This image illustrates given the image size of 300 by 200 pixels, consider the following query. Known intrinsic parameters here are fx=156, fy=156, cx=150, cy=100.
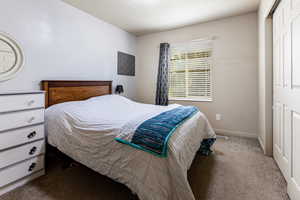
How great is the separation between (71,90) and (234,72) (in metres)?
3.08

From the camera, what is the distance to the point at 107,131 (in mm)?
1500

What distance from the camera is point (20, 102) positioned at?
5.24 ft

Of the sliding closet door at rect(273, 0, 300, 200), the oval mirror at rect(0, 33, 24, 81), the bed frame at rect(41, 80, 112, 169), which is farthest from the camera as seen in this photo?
the bed frame at rect(41, 80, 112, 169)

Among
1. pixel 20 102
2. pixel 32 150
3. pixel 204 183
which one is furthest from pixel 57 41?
pixel 204 183

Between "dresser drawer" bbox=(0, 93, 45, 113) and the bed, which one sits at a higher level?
"dresser drawer" bbox=(0, 93, 45, 113)

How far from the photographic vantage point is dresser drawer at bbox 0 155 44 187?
1.52 m

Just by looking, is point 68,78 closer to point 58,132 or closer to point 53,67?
point 53,67

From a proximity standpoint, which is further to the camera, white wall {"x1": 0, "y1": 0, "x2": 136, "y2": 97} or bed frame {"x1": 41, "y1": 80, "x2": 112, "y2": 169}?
bed frame {"x1": 41, "y1": 80, "x2": 112, "y2": 169}

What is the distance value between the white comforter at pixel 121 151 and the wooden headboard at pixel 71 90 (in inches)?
14.2

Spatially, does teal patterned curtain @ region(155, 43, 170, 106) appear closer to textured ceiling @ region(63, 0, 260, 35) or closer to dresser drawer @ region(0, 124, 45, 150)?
textured ceiling @ region(63, 0, 260, 35)

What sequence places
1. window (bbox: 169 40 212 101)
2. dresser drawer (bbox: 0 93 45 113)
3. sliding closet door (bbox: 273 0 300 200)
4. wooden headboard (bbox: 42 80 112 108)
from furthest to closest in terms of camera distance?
window (bbox: 169 40 212 101) → wooden headboard (bbox: 42 80 112 108) → dresser drawer (bbox: 0 93 45 113) → sliding closet door (bbox: 273 0 300 200)

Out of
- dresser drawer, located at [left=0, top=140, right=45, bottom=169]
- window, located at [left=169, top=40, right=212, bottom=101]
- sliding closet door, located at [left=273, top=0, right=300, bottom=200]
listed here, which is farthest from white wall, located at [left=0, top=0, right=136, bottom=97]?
sliding closet door, located at [left=273, top=0, right=300, bottom=200]

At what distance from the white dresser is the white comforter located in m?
0.19

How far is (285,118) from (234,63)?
175 centimetres
